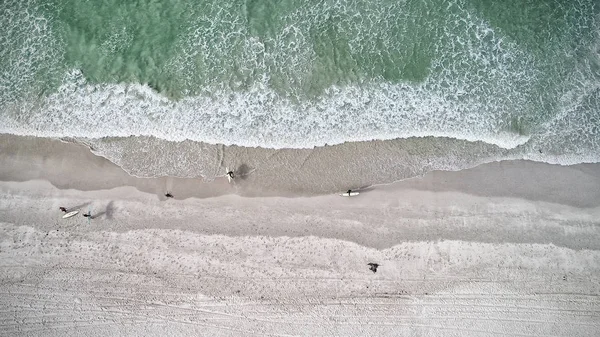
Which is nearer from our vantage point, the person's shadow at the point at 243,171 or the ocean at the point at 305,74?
the person's shadow at the point at 243,171

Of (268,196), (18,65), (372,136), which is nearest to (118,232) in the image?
(268,196)

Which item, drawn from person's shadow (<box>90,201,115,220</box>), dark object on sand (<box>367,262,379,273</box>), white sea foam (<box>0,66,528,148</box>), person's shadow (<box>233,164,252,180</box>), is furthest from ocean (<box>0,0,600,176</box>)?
dark object on sand (<box>367,262,379,273</box>)

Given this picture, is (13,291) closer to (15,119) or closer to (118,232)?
(118,232)

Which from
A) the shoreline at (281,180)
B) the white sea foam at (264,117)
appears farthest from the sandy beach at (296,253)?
the white sea foam at (264,117)

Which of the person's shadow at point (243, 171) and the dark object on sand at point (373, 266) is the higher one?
the person's shadow at point (243, 171)

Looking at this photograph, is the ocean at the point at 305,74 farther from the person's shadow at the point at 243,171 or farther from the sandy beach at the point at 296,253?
the sandy beach at the point at 296,253

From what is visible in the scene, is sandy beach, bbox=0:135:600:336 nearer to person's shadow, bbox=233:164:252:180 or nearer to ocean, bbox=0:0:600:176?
person's shadow, bbox=233:164:252:180

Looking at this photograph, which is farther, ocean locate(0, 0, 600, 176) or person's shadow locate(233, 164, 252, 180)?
ocean locate(0, 0, 600, 176)
